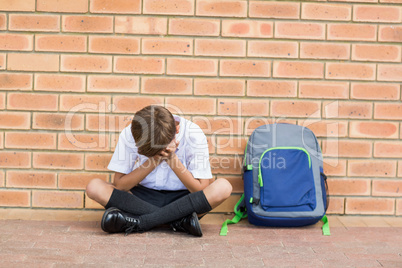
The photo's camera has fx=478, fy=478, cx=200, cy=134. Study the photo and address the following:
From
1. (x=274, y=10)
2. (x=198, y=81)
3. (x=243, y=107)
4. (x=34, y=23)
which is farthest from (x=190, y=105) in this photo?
(x=34, y=23)

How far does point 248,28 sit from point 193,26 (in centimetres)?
37

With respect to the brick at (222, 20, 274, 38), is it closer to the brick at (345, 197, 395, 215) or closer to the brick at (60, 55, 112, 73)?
the brick at (60, 55, 112, 73)

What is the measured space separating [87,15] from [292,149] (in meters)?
1.60

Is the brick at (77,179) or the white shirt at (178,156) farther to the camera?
the brick at (77,179)

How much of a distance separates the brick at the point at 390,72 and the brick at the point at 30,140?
7.32 feet

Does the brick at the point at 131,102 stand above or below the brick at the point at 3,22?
below

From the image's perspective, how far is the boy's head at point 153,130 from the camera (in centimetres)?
263

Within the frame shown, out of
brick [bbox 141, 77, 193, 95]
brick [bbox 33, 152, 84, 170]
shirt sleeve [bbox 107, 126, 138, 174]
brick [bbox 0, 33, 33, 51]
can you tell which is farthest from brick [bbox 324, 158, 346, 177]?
brick [bbox 0, 33, 33, 51]

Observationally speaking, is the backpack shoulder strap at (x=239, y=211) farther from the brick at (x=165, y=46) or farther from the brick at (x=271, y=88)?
the brick at (x=165, y=46)

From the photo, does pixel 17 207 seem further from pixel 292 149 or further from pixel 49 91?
pixel 292 149

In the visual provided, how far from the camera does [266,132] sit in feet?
10.2

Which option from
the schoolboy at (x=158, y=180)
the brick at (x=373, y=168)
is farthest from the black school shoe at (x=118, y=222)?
the brick at (x=373, y=168)

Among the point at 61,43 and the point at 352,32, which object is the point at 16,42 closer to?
the point at 61,43

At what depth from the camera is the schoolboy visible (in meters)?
2.68
